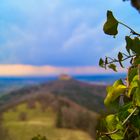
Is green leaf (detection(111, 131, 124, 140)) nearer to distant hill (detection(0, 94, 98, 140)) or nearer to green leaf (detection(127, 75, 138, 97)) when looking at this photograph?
green leaf (detection(127, 75, 138, 97))

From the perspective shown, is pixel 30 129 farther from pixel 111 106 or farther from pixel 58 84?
pixel 111 106

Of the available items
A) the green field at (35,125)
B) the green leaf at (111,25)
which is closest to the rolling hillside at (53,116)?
the green field at (35,125)

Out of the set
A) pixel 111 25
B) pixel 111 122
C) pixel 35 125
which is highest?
pixel 111 25

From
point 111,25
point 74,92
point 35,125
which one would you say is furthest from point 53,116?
point 111,25

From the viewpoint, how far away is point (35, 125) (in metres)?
2.96

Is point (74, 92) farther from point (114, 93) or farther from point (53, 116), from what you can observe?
point (114, 93)

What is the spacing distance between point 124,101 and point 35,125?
2488 millimetres

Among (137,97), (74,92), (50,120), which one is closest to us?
(137,97)

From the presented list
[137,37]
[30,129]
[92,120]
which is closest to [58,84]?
[92,120]

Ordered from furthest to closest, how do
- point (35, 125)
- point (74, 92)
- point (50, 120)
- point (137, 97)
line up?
point (74, 92) → point (35, 125) → point (50, 120) → point (137, 97)

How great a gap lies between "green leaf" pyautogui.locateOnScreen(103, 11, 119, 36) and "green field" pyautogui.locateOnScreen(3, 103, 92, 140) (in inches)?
79.3

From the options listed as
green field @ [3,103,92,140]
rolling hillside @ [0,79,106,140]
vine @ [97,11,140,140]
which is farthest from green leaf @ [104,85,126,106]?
green field @ [3,103,92,140]

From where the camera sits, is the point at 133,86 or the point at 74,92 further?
the point at 74,92

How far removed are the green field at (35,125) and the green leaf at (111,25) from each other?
2014 millimetres
